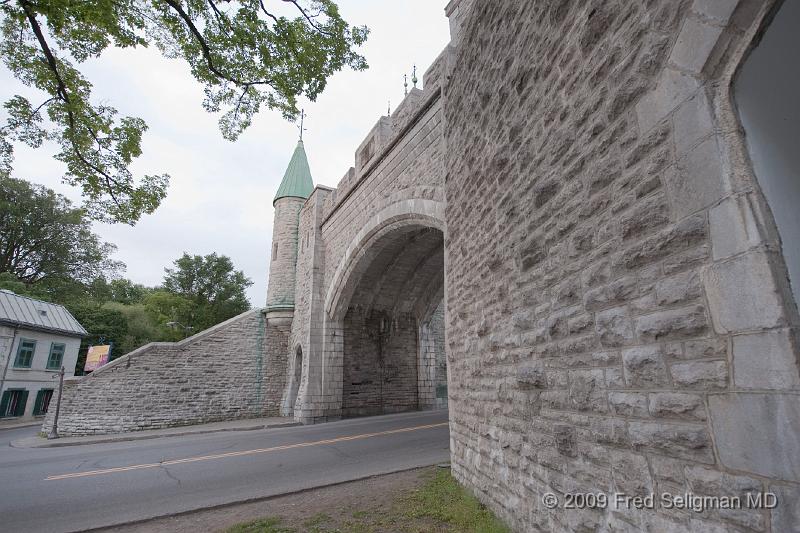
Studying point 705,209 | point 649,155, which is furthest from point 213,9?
point 705,209

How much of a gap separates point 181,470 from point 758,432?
27.1 ft

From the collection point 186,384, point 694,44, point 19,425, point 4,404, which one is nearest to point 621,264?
point 694,44

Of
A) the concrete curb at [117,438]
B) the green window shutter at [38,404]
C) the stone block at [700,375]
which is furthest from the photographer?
the green window shutter at [38,404]

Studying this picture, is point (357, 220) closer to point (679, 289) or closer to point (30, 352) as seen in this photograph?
point (679, 289)

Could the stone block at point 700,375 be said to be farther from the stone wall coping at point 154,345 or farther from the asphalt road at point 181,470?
the stone wall coping at point 154,345

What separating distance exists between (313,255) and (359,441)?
8.42 metres

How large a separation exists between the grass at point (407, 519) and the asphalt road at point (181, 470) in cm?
139

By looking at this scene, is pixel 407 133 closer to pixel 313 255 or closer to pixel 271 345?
pixel 313 255

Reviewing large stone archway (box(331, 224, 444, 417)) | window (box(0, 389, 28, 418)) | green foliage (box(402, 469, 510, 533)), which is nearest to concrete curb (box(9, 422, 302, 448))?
large stone archway (box(331, 224, 444, 417))

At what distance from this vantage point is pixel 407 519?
4.21 m

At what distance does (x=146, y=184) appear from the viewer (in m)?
7.69

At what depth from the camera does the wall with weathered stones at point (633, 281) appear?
5.54ft

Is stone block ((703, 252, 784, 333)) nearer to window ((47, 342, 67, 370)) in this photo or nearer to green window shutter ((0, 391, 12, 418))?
green window shutter ((0, 391, 12, 418))

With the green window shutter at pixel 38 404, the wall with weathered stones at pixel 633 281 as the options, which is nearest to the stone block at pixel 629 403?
the wall with weathered stones at pixel 633 281
